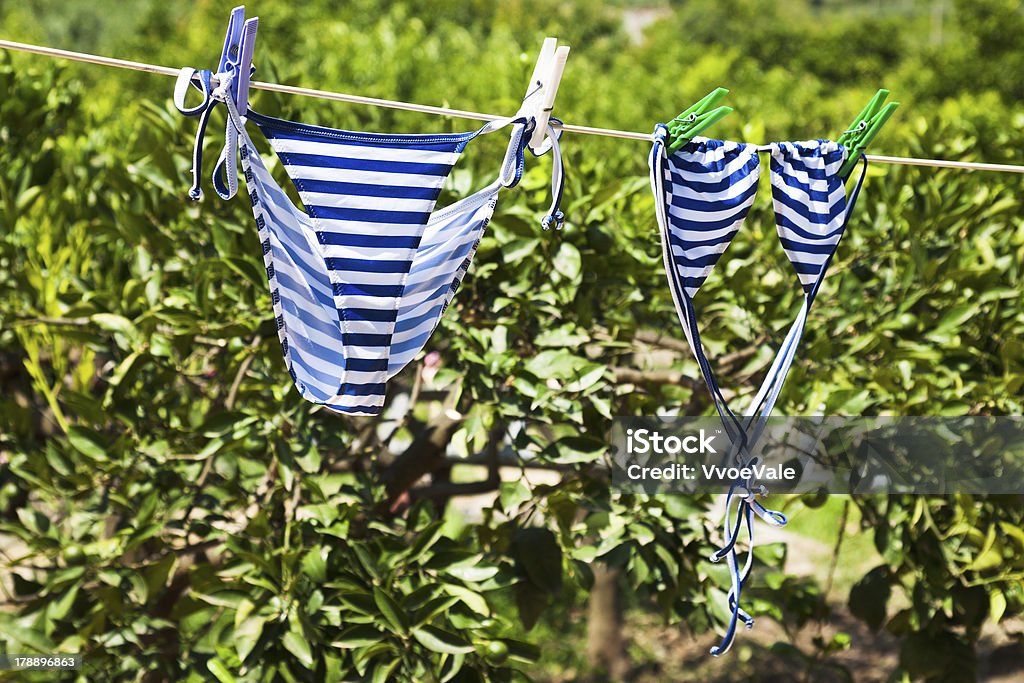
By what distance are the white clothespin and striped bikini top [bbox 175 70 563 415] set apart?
2 cm

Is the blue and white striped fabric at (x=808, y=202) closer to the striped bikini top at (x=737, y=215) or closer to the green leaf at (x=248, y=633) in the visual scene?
the striped bikini top at (x=737, y=215)

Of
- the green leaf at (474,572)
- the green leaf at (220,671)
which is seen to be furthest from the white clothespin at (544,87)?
the green leaf at (220,671)

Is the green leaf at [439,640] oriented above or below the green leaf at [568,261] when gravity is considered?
below

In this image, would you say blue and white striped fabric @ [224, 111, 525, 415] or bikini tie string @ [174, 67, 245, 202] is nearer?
bikini tie string @ [174, 67, 245, 202]

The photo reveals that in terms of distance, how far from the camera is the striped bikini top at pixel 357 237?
65.1 inches

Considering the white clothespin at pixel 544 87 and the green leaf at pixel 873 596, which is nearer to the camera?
the white clothespin at pixel 544 87

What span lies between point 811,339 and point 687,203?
811mm

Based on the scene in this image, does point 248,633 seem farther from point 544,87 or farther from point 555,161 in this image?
point 544,87

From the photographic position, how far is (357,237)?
169cm

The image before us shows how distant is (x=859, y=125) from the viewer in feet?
6.40

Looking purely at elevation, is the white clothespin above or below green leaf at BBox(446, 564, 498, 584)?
above

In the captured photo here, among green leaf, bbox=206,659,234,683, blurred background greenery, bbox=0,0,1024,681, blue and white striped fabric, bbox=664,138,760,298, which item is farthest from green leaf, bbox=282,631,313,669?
blue and white striped fabric, bbox=664,138,760,298

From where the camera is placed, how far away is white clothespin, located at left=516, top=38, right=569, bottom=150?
166 centimetres

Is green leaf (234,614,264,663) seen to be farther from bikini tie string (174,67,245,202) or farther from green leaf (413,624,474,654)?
bikini tie string (174,67,245,202)
